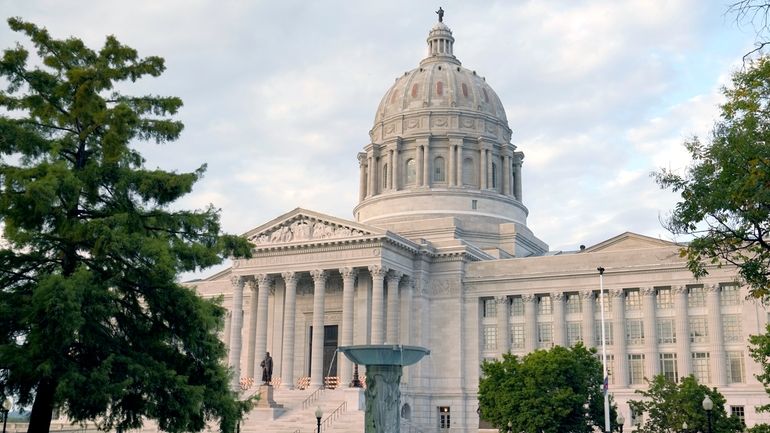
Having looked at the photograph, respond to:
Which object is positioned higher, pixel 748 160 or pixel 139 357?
pixel 748 160

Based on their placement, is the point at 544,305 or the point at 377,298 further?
the point at 544,305

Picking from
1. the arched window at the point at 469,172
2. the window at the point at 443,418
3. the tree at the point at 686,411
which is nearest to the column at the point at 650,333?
the window at the point at 443,418

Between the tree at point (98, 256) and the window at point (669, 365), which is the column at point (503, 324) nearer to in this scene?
the window at point (669, 365)

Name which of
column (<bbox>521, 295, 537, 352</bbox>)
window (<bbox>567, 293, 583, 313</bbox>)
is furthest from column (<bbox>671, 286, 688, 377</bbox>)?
column (<bbox>521, 295, 537, 352</bbox>)

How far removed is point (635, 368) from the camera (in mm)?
63094

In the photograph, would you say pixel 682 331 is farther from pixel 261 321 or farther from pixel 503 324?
pixel 261 321

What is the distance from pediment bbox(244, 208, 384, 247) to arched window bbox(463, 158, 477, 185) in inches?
750

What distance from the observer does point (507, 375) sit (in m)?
48.1

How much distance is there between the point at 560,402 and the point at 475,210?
36180 mm

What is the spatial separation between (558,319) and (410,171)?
23.4 m

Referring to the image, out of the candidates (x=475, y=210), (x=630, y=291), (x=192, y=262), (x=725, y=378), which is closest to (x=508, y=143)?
(x=475, y=210)

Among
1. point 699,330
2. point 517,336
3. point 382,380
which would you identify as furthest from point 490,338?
point 382,380

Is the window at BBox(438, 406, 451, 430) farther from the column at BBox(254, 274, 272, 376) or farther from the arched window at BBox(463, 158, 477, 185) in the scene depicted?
the arched window at BBox(463, 158, 477, 185)

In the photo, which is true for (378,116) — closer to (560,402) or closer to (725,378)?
(725,378)
